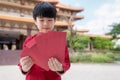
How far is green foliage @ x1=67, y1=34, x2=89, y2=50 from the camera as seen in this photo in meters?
27.0

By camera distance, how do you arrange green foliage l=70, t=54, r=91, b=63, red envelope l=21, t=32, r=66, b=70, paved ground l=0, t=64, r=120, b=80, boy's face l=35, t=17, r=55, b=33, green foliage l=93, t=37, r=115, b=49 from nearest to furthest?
red envelope l=21, t=32, r=66, b=70 < boy's face l=35, t=17, r=55, b=33 < paved ground l=0, t=64, r=120, b=80 < green foliage l=70, t=54, r=91, b=63 < green foliage l=93, t=37, r=115, b=49

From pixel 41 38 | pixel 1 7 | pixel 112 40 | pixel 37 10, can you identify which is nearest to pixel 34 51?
pixel 41 38

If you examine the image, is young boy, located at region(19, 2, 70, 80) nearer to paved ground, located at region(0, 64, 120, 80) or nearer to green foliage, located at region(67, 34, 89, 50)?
paved ground, located at region(0, 64, 120, 80)

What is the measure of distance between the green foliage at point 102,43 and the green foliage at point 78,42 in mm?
1585

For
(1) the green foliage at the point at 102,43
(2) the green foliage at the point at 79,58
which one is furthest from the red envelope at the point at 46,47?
(1) the green foliage at the point at 102,43

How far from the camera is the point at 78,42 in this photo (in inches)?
1224

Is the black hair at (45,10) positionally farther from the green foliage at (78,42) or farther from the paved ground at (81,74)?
the green foliage at (78,42)

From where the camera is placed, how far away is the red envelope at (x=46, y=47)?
2068 millimetres

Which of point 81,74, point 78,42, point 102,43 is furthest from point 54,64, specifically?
point 102,43

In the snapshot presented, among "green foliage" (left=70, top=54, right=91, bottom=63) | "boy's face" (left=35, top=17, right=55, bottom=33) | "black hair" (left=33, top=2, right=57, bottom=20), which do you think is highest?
"black hair" (left=33, top=2, right=57, bottom=20)

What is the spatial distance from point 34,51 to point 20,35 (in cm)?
2494

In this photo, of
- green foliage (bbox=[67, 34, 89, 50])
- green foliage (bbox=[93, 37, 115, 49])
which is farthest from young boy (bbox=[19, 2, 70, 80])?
green foliage (bbox=[93, 37, 115, 49])

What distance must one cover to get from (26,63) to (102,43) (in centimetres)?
3355

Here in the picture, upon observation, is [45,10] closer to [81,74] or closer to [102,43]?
[81,74]
